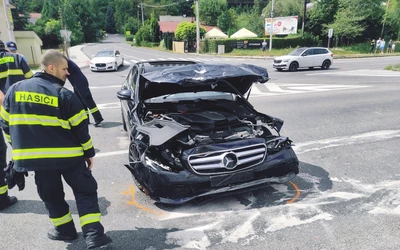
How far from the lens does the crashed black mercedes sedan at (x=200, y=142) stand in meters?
3.24

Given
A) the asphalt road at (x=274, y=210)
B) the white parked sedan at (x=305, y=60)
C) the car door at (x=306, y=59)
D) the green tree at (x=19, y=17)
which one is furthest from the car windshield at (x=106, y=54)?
the green tree at (x=19, y=17)

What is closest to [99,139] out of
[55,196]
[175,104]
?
[175,104]

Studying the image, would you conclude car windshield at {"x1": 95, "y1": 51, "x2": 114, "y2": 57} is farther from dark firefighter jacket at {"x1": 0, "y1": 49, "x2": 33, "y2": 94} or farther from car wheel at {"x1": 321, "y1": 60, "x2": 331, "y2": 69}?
dark firefighter jacket at {"x1": 0, "y1": 49, "x2": 33, "y2": 94}

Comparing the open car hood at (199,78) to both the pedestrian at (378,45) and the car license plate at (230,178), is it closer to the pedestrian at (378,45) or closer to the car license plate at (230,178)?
the car license plate at (230,178)

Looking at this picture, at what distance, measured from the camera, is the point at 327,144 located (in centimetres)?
568

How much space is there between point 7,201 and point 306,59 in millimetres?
17845

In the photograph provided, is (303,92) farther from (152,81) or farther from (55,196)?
(55,196)

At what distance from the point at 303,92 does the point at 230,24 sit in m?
Result: 53.7

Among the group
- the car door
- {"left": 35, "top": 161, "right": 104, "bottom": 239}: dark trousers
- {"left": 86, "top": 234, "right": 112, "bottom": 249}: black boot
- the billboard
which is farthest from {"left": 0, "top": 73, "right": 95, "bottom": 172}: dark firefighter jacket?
the billboard

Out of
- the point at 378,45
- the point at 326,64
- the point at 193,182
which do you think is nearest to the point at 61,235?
the point at 193,182

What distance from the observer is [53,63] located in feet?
8.55

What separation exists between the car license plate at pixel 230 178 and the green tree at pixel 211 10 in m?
64.2

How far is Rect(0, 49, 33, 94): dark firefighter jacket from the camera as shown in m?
4.18

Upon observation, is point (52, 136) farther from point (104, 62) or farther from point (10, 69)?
point (104, 62)
